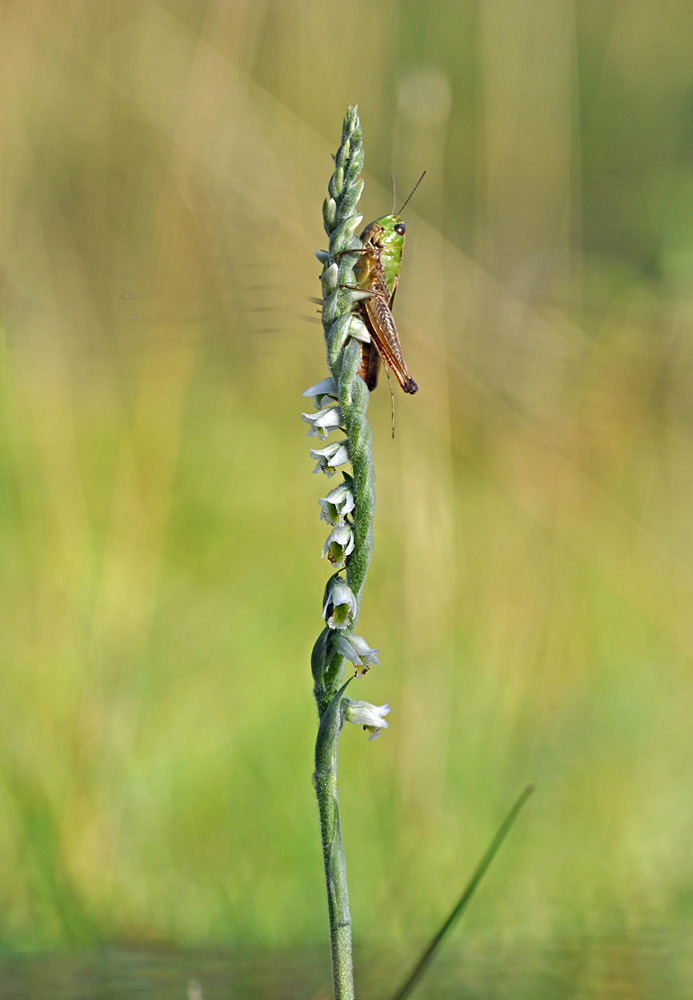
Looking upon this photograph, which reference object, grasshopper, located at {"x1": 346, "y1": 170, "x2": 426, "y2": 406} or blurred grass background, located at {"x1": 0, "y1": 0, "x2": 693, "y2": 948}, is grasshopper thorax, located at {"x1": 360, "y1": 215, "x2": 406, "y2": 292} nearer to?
grasshopper, located at {"x1": 346, "y1": 170, "x2": 426, "y2": 406}

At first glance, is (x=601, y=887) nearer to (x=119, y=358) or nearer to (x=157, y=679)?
(x=157, y=679)

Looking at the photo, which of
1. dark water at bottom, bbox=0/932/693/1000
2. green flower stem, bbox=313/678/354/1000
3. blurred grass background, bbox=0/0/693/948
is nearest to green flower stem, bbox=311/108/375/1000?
green flower stem, bbox=313/678/354/1000

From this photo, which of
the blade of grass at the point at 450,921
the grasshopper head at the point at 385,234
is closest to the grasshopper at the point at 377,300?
the grasshopper head at the point at 385,234

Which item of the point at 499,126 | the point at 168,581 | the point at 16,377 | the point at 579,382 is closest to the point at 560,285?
the point at 579,382

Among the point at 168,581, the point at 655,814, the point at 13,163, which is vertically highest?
the point at 13,163

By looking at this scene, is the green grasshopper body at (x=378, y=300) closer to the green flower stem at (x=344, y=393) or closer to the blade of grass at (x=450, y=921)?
the green flower stem at (x=344, y=393)
